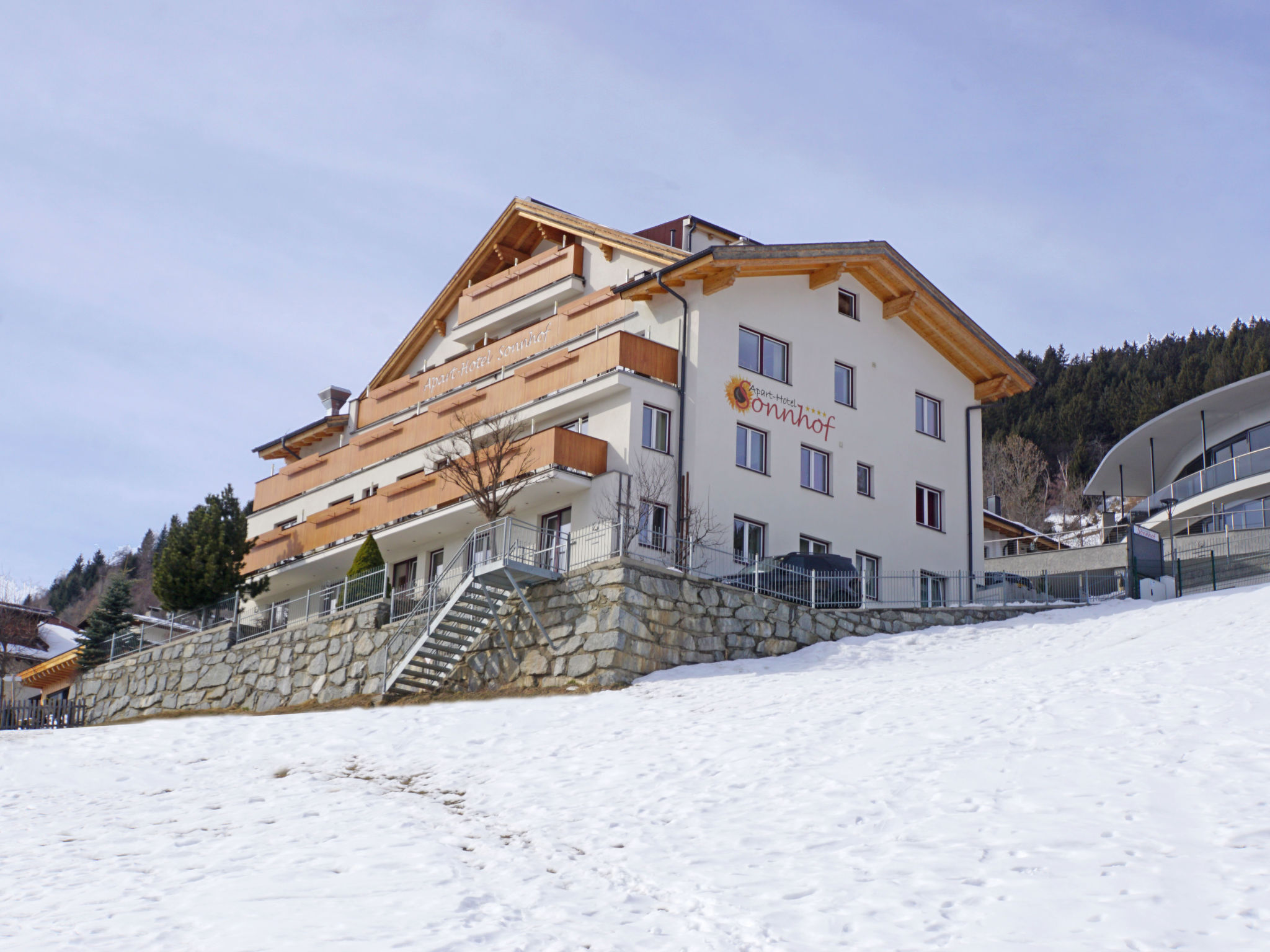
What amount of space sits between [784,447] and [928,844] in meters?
20.3

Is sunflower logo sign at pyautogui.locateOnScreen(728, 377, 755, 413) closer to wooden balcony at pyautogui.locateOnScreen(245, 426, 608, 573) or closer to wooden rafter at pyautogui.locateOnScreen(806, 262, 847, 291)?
wooden balcony at pyautogui.locateOnScreen(245, 426, 608, 573)

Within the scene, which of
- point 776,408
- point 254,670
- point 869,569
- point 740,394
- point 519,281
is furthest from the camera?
point 519,281

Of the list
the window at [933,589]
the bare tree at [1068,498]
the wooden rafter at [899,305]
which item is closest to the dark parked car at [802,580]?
→ the window at [933,589]

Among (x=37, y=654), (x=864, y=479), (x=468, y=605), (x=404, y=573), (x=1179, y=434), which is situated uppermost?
(x=1179, y=434)

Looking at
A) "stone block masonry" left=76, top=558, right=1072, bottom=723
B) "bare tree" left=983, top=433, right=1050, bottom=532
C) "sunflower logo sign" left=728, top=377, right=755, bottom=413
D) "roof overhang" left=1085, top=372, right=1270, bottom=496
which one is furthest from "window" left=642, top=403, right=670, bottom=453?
"bare tree" left=983, top=433, right=1050, bottom=532

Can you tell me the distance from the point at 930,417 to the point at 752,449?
710 centimetres

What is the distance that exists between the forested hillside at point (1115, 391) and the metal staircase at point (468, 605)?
190ft

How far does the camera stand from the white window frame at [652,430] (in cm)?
3014

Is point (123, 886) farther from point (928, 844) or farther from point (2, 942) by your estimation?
point (928, 844)

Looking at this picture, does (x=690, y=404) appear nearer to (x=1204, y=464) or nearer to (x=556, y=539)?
(x=556, y=539)

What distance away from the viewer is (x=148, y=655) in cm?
3547

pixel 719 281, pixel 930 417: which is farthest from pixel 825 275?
pixel 930 417

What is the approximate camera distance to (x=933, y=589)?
106 ft

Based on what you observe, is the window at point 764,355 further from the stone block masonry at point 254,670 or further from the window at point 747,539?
the stone block masonry at point 254,670
